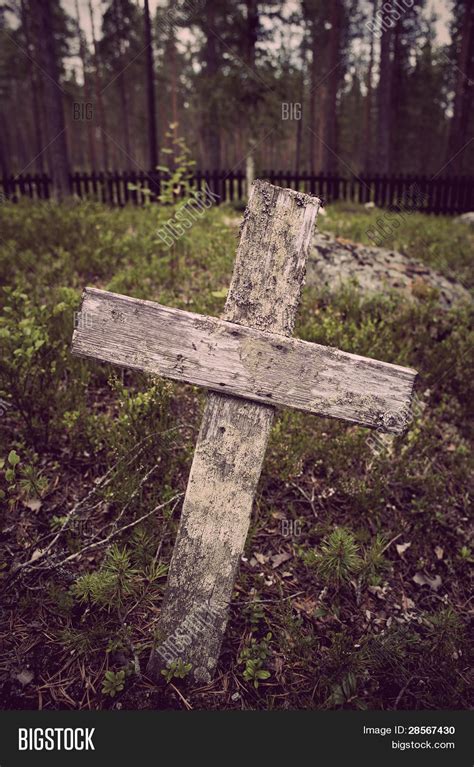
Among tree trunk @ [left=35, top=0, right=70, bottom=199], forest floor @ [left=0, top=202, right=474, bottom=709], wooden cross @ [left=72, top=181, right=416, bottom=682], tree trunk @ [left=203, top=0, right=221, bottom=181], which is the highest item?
tree trunk @ [left=203, top=0, right=221, bottom=181]

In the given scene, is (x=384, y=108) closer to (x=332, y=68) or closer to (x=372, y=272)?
(x=332, y=68)

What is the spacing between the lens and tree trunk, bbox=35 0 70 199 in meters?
9.18

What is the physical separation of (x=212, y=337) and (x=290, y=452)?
1621mm

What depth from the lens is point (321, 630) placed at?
254 cm

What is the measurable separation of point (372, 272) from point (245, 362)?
3.86m

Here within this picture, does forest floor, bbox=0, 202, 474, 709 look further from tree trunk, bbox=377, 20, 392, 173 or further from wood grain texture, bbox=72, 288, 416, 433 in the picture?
tree trunk, bbox=377, 20, 392, 173

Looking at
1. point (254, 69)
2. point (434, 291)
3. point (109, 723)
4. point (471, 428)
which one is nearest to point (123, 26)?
point (254, 69)

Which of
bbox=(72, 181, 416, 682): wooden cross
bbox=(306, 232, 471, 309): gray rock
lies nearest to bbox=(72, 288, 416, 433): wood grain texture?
bbox=(72, 181, 416, 682): wooden cross

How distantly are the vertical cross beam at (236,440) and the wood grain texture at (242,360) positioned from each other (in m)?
0.09

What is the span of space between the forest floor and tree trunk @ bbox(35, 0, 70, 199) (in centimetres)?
695

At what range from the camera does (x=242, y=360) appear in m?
1.91

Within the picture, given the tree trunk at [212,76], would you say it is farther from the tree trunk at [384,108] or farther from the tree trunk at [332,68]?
the tree trunk at [384,108]

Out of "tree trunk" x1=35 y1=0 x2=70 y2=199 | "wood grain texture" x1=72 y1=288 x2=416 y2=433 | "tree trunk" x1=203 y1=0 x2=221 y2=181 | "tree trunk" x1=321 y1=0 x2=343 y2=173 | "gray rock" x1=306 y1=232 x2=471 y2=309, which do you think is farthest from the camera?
"tree trunk" x1=321 y1=0 x2=343 y2=173

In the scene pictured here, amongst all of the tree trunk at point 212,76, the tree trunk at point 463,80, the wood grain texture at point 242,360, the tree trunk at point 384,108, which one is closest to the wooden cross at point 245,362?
the wood grain texture at point 242,360
